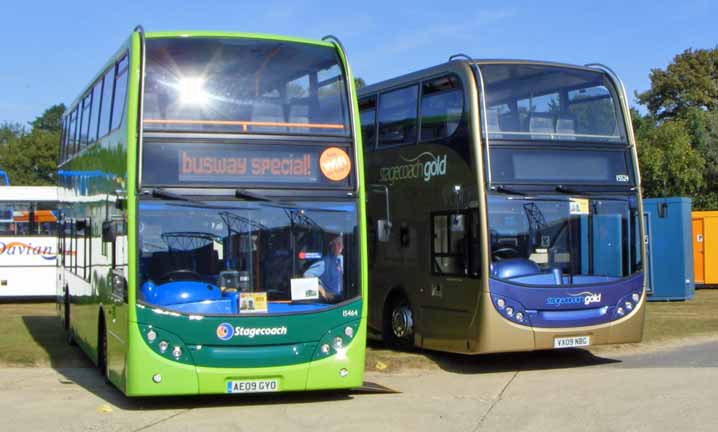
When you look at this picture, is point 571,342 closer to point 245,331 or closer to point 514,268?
point 514,268

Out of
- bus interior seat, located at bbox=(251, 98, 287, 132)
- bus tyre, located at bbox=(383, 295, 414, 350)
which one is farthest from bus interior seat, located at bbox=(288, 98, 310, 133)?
bus tyre, located at bbox=(383, 295, 414, 350)

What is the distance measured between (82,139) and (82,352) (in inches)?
142

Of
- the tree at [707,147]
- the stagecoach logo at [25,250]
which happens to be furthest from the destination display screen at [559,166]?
the tree at [707,147]

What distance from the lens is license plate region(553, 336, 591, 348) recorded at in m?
14.3

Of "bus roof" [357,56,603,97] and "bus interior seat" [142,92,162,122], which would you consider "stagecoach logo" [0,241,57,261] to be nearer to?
"bus roof" [357,56,603,97]

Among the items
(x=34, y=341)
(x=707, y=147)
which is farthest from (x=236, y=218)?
(x=707, y=147)

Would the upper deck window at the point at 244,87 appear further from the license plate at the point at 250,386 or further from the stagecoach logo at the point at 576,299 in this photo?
the stagecoach logo at the point at 576,299

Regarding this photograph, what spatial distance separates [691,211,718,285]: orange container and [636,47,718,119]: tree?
26.8 meters

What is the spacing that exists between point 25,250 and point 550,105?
1765 centimetres

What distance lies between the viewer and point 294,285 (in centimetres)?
1112

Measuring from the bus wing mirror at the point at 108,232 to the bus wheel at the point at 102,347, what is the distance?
1.25 meters

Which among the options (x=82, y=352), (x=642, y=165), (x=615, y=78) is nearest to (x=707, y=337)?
(x=615, y=78)

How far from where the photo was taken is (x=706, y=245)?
96.9 feet

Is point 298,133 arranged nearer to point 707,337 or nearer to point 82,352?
point 82,352
